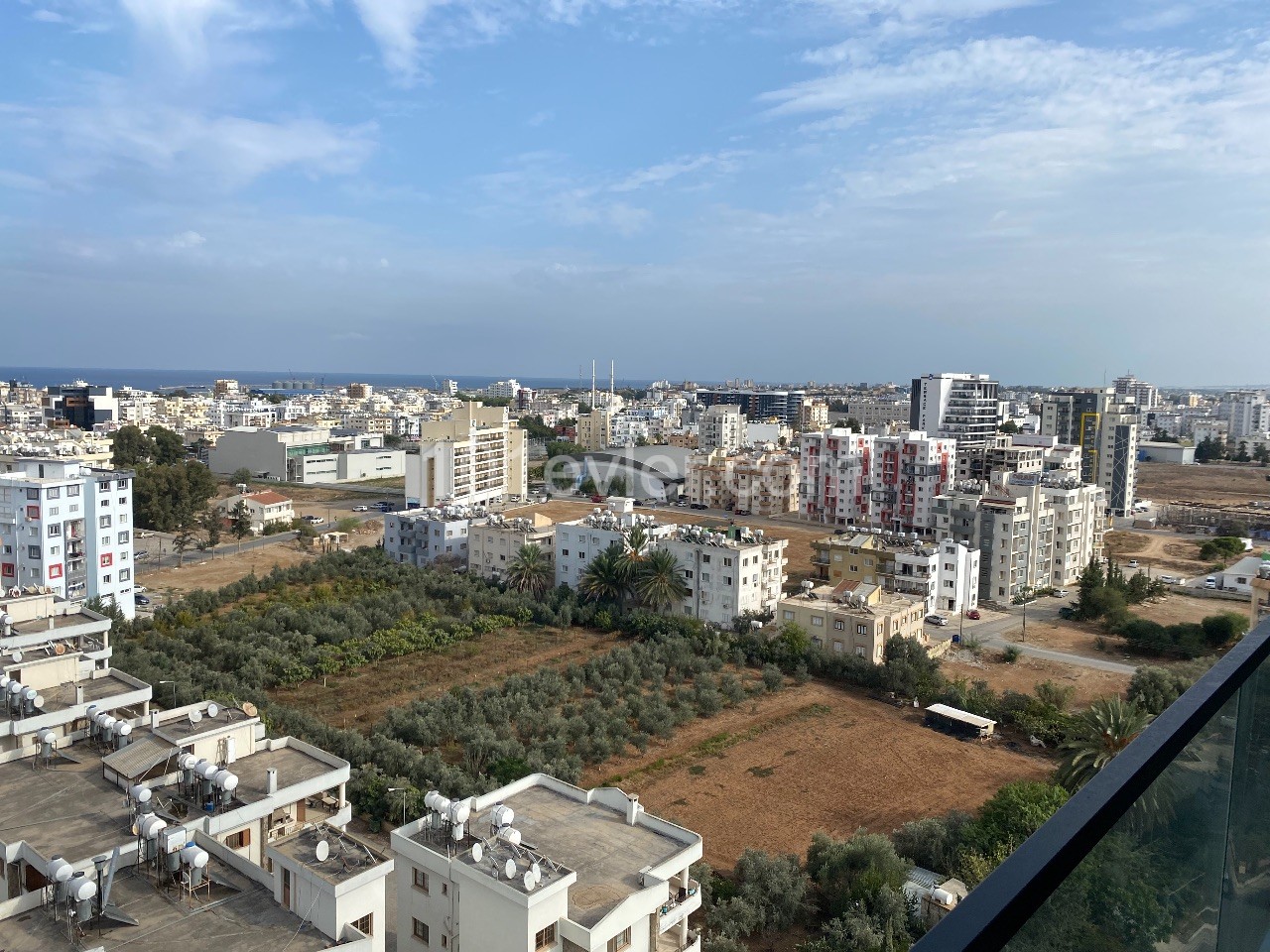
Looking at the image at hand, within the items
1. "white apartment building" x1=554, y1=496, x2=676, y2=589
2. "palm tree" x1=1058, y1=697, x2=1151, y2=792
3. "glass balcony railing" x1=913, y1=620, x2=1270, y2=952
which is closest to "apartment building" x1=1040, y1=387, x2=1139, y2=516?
"white apartment building" x1=554, y1=496, x2=676, y2=589

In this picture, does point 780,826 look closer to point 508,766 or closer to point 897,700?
point 508,766

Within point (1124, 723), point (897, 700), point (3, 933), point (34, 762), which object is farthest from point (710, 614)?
point (3, 933)

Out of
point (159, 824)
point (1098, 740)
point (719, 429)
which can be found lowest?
point (1098, 740)

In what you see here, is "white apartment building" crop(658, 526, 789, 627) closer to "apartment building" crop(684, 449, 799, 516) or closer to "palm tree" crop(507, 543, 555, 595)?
"palm tree" crop(507, 543, 555, 595)

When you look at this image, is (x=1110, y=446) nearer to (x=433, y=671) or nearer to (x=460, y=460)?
(x=460, y=460)

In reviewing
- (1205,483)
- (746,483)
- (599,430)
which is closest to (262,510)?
(746,483)

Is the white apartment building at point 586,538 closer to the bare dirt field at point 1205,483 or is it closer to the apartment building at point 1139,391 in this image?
the bare dirt field at point 1205,483
